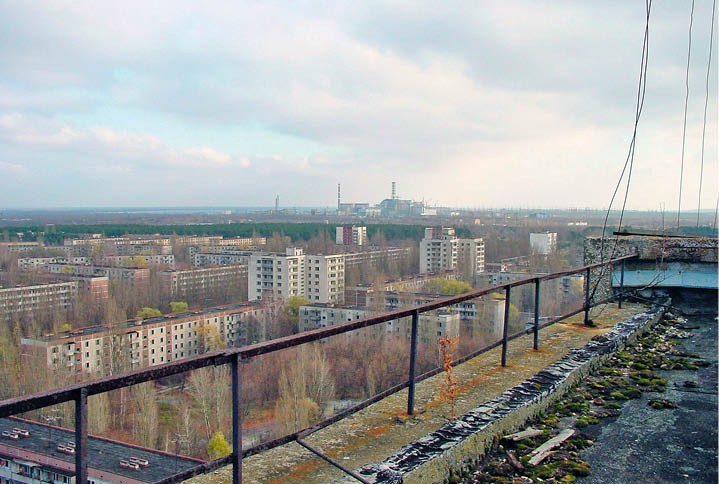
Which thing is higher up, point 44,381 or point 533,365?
point 533,365

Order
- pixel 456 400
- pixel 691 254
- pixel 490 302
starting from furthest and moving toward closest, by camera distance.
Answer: pixel 490 302
pixel 691 254
pixel 456 400

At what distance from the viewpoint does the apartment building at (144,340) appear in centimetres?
2123

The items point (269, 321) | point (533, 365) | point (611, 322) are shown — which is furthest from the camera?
point (269, 321)

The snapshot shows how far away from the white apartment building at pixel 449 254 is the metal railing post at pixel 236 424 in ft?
151

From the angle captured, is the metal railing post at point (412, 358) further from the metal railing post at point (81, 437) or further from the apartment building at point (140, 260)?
the apartment building at point (140, 260)

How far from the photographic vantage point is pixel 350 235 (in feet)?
236

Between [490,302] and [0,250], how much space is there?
45.4 metres

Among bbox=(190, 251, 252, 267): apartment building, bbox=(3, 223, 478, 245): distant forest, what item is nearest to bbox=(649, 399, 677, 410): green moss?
bbox=(190, 251, 252, 267): apartment building

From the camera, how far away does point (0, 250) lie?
5056cm

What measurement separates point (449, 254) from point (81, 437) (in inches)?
1981

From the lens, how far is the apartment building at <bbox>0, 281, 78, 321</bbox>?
29.8m

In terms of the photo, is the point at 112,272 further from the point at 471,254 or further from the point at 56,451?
the point at 56,451

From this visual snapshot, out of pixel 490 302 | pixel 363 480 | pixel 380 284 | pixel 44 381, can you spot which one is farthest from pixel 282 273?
pixel 363 480

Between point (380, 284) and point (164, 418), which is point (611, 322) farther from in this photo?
point (380, 284)
